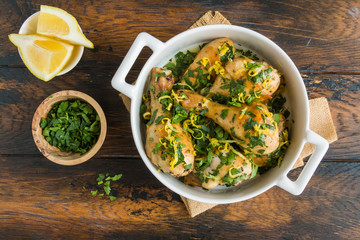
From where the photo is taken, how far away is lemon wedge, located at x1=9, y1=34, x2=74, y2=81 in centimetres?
131

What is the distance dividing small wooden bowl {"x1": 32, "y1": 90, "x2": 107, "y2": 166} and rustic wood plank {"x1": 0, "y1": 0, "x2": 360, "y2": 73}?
221 mm

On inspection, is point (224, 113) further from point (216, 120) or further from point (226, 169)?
point (226, 169)

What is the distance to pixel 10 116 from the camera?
1.47 meters

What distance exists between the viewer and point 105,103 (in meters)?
1.44

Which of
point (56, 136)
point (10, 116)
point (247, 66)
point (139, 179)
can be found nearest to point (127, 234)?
point (139, 179)

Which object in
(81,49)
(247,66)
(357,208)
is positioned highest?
(247,66)

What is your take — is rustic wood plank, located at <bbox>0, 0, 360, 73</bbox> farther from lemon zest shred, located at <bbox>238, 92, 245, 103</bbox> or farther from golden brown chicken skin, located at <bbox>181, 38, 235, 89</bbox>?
lemon zest shred, located at <bbox>238, 92, 245, 103</bbox>

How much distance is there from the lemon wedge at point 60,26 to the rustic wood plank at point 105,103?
0.62 ft

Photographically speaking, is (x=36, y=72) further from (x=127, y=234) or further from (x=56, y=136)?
(x=127, y=234)

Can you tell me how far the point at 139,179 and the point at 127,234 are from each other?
291mm

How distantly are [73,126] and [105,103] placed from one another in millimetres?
188

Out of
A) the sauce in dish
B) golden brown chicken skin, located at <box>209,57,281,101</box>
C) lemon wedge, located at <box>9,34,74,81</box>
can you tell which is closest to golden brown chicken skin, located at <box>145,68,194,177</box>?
the sauce in dish

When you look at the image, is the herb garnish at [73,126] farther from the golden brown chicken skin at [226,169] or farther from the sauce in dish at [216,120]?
the golden brown chicken skin at [226,169]

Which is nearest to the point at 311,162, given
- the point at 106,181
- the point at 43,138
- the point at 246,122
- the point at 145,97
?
the point at 246,122
